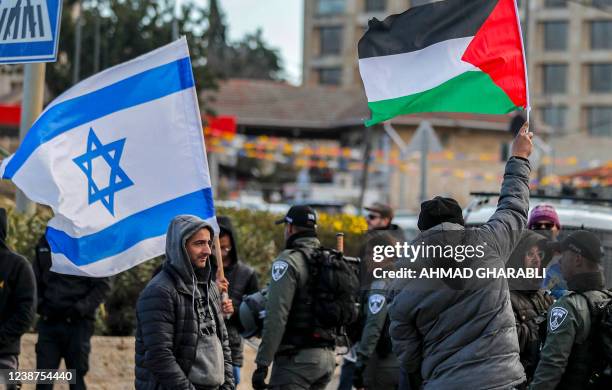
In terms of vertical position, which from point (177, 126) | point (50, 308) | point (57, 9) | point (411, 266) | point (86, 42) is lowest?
point (50, 308)

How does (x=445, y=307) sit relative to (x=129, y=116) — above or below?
below

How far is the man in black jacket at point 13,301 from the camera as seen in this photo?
779cm

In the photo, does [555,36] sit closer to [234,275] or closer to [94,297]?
[234,275]

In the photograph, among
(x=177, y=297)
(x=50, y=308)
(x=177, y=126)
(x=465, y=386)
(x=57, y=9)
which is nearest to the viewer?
(x=465, y=386)

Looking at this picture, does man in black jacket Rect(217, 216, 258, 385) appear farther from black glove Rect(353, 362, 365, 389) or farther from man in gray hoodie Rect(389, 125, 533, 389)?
man in gray hoodie Rect(389, 125, 533, 389)

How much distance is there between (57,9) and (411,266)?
3.71 meters

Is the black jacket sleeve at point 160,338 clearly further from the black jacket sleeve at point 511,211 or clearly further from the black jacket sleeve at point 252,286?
the black jacket sleeve at point 252,286

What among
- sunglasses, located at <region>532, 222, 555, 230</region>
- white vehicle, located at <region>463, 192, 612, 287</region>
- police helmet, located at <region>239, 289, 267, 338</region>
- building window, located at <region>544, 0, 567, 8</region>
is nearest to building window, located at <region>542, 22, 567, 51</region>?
building window, located at <region>544, 0, 567, 8</region>

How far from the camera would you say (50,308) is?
9.11 metres

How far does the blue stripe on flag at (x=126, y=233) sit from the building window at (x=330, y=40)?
2682 inches

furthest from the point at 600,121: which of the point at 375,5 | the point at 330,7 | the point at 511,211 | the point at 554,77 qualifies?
the point at 511,211

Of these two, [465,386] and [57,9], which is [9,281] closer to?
[57,9]

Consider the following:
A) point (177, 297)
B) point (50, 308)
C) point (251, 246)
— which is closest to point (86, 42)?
point (251, 246)

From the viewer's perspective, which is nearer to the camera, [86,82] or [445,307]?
[445,307]
